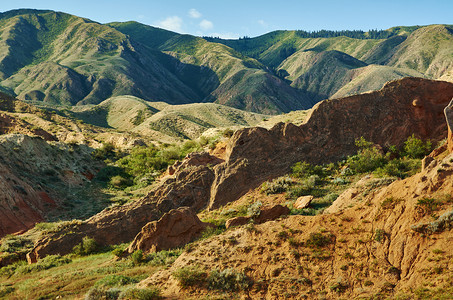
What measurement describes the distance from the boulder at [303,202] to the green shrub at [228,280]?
912 centimetres

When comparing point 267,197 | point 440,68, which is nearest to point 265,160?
point 267,197

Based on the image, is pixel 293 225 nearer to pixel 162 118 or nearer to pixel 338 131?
pixel 338 131

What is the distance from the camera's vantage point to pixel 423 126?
1090 inches

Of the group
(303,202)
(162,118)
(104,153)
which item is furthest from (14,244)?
(162,118)

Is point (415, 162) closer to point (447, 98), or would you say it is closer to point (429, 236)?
point (447, 98)

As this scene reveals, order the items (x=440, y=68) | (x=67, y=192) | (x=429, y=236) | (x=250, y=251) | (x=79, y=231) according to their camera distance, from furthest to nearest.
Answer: (x=440, y=68) → (x=67, y=192) → (x=79, y=231) → (x=250, y=251) → (x=429, y=236)

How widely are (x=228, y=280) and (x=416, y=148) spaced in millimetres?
19511

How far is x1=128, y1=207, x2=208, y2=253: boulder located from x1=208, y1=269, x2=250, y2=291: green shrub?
18.9ft

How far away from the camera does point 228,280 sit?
1250 centimetres

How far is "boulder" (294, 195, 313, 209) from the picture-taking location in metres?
20.8

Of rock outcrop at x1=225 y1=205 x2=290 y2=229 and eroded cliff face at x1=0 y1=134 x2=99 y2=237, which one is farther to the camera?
eroded cliff face at x1=0 y1=134 x2=99 y2=237

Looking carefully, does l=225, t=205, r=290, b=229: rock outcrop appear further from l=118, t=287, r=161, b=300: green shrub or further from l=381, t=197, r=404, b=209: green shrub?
l=118, t=287, r=161, b=300: green shrub

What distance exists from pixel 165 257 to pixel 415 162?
701 inches

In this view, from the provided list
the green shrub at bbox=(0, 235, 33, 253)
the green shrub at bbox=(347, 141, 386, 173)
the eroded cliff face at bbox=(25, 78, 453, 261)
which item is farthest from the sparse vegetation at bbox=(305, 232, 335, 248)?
the green shrub at bbox=(0, 235, 33, 253)
